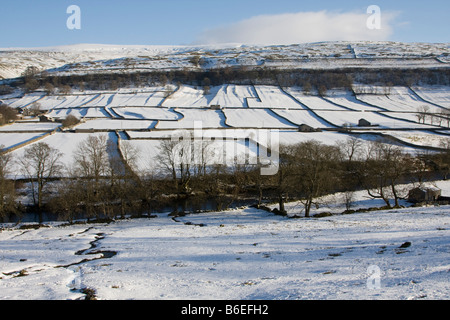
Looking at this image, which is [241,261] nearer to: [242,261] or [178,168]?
[242,261]

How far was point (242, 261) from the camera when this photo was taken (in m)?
14.6

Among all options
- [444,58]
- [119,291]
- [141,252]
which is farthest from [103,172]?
[444,58]

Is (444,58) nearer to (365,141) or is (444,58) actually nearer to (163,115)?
(365,141)

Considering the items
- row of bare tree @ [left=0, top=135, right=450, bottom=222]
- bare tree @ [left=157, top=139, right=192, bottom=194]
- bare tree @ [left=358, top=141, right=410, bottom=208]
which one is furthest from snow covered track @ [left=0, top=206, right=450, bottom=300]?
bare tree @ [left=157, top=139, right=192, bottom=194]

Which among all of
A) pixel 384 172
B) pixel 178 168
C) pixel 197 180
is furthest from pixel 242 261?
pixel 178 168

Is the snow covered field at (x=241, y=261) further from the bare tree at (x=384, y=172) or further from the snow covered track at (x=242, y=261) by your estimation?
the bare tree at (x=384, y=172)

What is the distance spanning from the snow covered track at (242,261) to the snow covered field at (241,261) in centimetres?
4

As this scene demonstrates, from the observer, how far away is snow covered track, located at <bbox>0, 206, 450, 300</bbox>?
1041 cm

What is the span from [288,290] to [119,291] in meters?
5.51

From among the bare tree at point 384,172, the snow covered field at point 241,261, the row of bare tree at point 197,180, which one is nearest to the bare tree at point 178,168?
the row of bare tree at point 197,180

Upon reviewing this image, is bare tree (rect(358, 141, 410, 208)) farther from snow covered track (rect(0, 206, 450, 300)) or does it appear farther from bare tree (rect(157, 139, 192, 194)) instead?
bare tree (rect(157, 139, 192, 194))

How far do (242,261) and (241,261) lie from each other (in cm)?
4

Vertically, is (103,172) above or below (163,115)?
below
